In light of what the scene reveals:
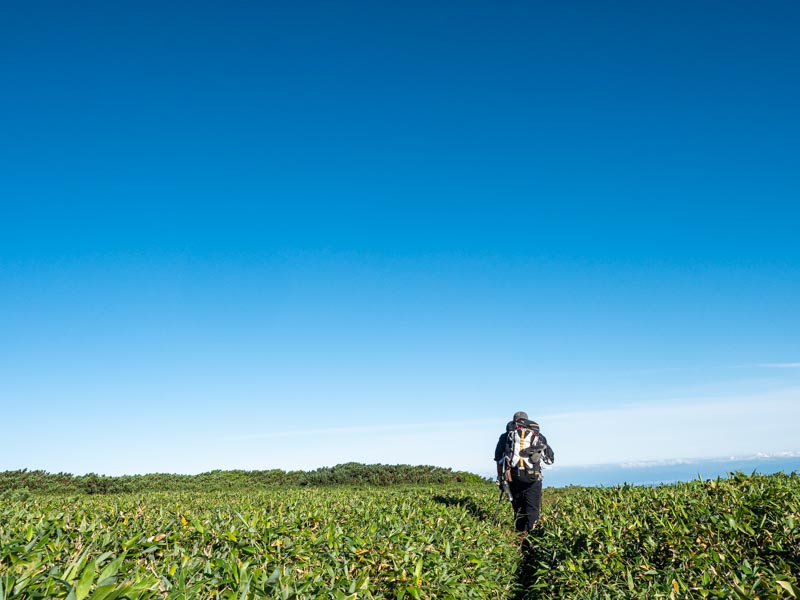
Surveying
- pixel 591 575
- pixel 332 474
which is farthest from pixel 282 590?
pixel 332 474

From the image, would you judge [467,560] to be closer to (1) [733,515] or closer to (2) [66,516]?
(1) [733,515]

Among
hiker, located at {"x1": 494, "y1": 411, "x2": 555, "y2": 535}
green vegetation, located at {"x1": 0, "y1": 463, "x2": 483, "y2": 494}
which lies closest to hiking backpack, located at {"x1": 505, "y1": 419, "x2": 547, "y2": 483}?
hiker, located at {"x1": 494, "y1": 411, "x2": 555, "y2": 535}

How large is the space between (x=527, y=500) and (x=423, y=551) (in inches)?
256

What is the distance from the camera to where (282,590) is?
4332 mm

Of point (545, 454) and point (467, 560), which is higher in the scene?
point (545, 454)

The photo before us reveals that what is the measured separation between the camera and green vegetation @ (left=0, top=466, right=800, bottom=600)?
4.54 meters

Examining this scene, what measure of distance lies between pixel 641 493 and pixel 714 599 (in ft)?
22.3

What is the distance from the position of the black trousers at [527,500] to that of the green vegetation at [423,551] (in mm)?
1848

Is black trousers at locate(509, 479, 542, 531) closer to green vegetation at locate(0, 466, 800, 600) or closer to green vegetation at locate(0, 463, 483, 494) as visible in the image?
green vegetation at locate(0, 466, 800, 600)

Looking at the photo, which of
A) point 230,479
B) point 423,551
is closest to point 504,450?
point 423,551

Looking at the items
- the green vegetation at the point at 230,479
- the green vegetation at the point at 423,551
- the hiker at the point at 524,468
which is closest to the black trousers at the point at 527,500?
the hiker at the point at 524,468

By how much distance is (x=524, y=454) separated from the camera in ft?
43.4

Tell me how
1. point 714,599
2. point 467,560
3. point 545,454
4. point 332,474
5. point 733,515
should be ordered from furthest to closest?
point 332,474 < point 545,454 < point 733,515 < point 467,560 < point 714,599

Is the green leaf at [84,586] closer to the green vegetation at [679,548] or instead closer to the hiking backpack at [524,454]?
the green vegetation at [679,548]
